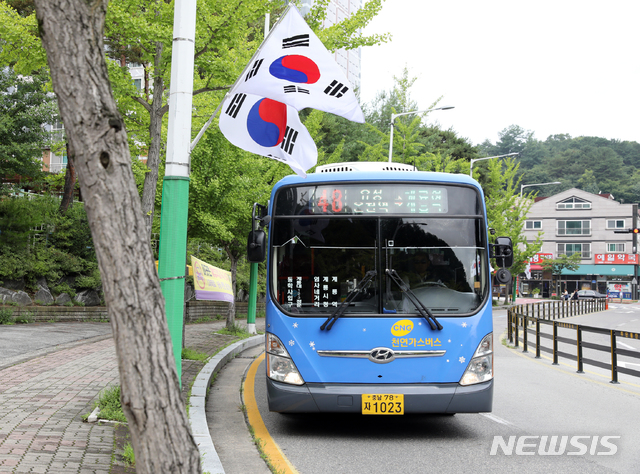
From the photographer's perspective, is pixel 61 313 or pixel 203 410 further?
→ pixel 61 313

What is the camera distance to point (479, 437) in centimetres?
675

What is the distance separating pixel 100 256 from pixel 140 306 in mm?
312

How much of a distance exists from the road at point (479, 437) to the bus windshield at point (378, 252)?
1395mm

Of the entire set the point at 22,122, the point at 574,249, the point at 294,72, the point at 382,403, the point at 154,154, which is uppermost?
the point at 22,122

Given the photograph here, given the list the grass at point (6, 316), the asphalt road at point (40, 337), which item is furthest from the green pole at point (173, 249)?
the grass at point (6, 316)

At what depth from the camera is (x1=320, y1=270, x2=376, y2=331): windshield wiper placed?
6.53m

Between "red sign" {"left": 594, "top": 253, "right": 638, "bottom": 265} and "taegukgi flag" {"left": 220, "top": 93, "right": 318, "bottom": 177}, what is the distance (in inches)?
3200

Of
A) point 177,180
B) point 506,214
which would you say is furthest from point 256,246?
point 506,214

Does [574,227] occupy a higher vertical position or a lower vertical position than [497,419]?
higher

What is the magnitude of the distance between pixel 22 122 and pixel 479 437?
1885 centimetres

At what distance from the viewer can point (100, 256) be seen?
9.67 ft

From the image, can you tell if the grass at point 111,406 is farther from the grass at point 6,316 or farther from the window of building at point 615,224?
the window of building at point 615,224

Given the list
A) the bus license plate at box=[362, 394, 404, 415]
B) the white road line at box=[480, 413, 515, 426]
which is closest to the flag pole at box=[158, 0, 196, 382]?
the bus license plate at box=[362, 394, 404, 415]

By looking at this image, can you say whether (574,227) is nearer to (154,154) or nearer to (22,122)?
(22,122)
